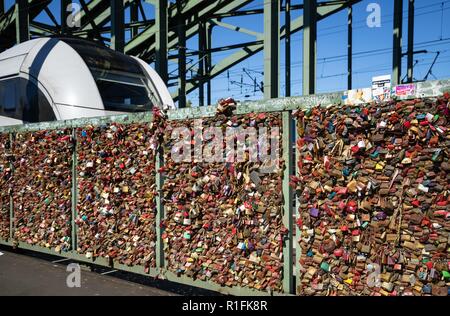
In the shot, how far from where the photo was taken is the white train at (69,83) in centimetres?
859

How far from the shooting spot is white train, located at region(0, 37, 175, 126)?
28.2 feet

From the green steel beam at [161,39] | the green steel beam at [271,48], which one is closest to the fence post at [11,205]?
the green steel beam at [271,48]

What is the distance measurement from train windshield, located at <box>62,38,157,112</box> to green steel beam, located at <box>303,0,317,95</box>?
843 cm

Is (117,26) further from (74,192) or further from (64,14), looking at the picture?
(74,192)

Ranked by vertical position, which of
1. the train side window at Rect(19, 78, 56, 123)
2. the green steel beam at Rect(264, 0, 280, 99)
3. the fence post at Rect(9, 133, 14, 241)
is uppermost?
the green steel beam at Rect(264, 0, 280, 99)

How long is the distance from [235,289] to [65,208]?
3195mm

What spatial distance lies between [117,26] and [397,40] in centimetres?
1313

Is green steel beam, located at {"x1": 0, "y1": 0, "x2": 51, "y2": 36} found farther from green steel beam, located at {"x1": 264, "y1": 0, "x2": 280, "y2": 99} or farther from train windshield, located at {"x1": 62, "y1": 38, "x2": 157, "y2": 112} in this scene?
train windshield, located at {"x1": 62, "y1": 38, "x2": 157, "y2": 112}

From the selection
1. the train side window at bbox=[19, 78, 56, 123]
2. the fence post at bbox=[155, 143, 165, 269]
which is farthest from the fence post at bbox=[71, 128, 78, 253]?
the train side window at bbox=[19, 78, 56, 123]

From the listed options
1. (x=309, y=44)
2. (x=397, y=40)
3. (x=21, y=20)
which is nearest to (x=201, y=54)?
(x=21, y=20)

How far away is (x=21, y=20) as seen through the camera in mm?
19844

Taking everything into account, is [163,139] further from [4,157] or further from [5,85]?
[5,85]

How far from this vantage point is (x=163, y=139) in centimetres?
474
